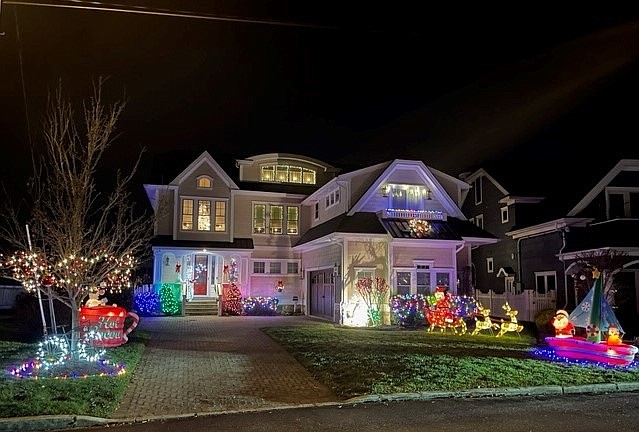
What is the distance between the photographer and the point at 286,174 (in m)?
32.3

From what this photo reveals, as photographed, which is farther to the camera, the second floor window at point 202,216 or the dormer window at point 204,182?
the dormer window at point 204,182

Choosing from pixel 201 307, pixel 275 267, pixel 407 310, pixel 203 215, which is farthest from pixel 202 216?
pixel 407 310

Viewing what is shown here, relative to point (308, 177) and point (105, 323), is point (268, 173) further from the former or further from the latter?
point (105, 323)

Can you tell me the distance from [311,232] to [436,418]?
20.7 meters

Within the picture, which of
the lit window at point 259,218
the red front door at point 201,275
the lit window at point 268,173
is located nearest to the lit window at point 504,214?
the lit window at point 268,173

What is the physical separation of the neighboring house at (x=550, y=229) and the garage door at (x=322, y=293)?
325 inches

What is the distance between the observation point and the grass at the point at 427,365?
419 inches

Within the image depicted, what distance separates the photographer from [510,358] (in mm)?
13781

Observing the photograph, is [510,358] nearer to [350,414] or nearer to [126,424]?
[350,414]

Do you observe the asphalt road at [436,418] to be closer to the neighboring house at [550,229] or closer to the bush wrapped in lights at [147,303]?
the neighboring house at [550,229]

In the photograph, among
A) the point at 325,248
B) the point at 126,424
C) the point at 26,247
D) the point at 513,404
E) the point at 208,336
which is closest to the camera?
the point at 126,424

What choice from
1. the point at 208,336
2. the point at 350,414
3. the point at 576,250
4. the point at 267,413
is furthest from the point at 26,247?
the point at 576,250

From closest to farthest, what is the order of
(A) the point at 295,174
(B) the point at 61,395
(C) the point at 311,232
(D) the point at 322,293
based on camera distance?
(B) the point at 61,395 → (D) the point at 322,293 → (C) the point at 311,232 → (A) the point at 295,174

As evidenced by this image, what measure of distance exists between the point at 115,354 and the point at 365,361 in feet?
19.4
